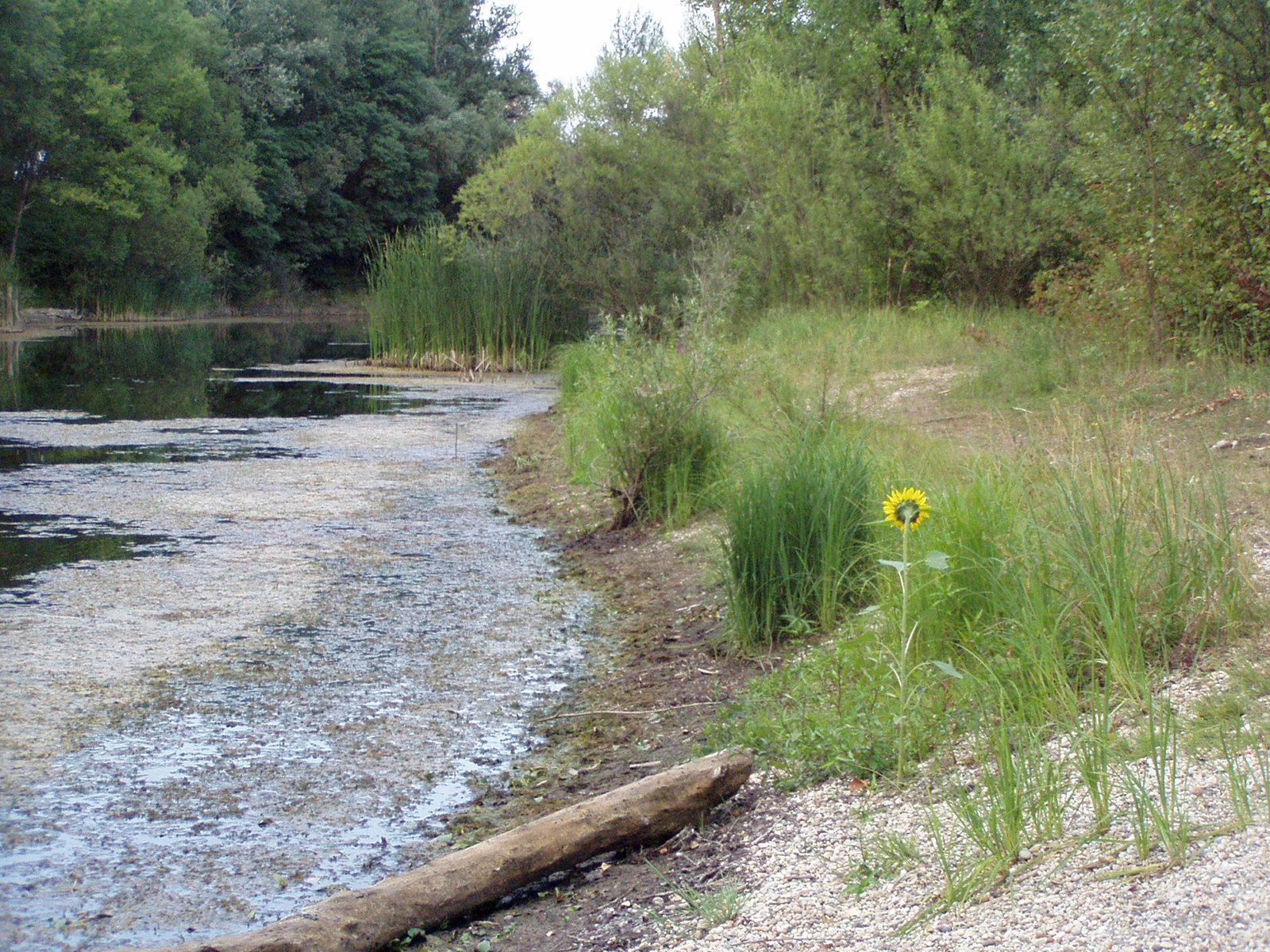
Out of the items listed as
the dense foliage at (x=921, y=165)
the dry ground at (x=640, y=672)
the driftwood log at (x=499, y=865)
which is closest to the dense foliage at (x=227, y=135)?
the dense foliage at (x=921, y=165)

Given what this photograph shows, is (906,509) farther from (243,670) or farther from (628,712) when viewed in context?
(243,670)

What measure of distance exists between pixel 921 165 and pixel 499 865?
40.3ft

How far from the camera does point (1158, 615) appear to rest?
348 cm

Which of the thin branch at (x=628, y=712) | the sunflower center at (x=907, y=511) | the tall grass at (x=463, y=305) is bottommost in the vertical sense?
the thin branch at (x=628, y=712)

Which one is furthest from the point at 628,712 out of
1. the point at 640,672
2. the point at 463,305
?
the point at 463,305

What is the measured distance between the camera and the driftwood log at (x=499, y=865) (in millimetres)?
2641

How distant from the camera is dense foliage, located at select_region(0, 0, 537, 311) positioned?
1258 inches

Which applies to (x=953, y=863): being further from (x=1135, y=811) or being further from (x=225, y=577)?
(x=225, y=577)

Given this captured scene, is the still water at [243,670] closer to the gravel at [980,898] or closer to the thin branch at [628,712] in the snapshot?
the thin branch at [628,712]

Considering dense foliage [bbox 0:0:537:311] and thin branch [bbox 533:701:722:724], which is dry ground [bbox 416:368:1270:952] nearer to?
thin branch [bbox 533:701:722:724]

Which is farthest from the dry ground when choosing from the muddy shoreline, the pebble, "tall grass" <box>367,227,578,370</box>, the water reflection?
"tall grass" <box>367,227,578,370</box>

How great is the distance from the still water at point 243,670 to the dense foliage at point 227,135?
24622 millimetres

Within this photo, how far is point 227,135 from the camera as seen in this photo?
127 ft

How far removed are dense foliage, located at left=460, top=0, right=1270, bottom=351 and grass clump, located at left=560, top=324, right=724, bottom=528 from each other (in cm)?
71
